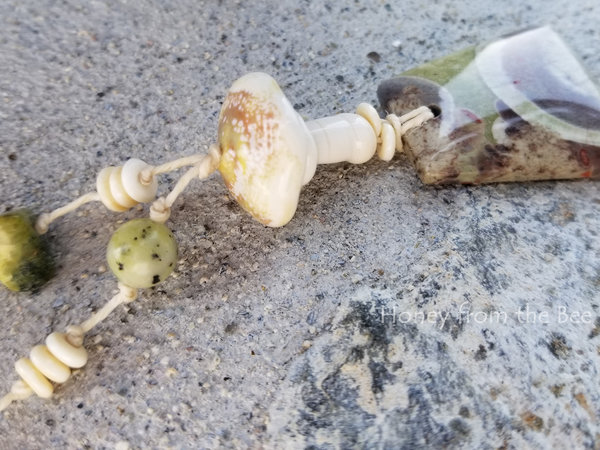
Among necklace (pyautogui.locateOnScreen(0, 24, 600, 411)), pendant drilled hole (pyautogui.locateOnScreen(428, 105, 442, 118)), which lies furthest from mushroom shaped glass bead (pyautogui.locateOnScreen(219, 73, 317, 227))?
pendant drilled hole (pyautogui.locateOnScreen(428, 105, 442, 118))

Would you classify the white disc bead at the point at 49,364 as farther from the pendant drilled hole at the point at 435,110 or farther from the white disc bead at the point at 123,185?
the pendant drilled hole at the point at 435,110

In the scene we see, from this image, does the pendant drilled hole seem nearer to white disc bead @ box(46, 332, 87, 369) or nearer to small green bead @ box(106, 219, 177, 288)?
small green bead @ box(106, 219, 177, 288)

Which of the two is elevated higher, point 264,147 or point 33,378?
point 264,147

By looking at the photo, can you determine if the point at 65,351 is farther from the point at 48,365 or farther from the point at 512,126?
the point at 512,126

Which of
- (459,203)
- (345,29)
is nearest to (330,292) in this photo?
(459,203)

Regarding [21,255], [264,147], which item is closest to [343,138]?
[264,147]

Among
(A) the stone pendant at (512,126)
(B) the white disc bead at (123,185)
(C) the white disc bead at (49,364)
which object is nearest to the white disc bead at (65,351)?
(C) the white disc bead at (49,364)

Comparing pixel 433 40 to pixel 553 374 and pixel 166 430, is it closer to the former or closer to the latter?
pixel 553 374

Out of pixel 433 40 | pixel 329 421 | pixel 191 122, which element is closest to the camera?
pixel 329 421
